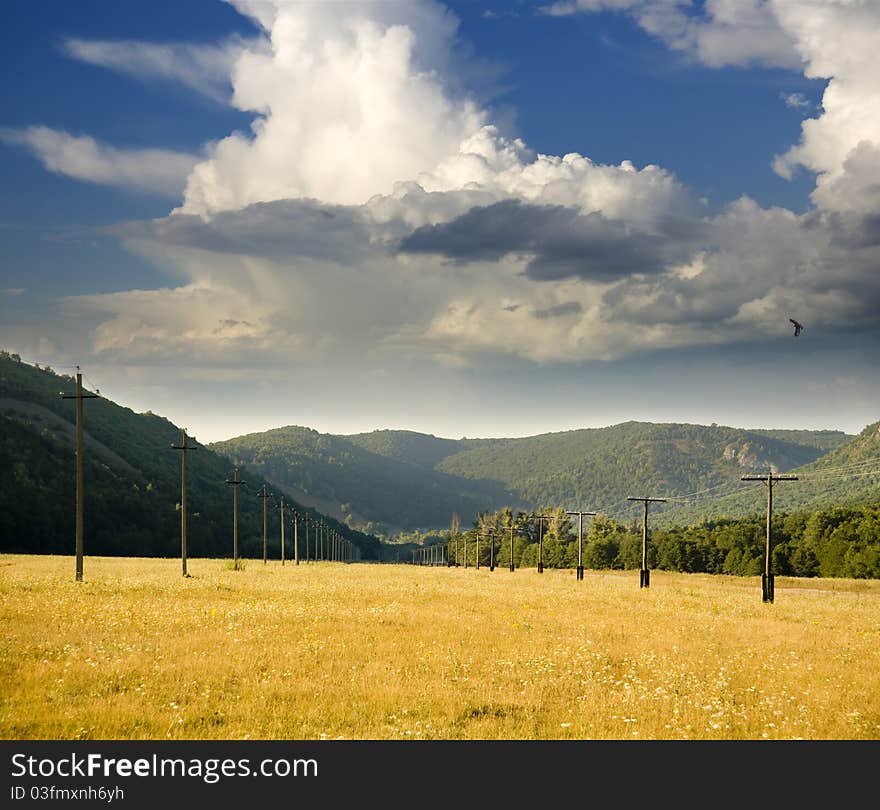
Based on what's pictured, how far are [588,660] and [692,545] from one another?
132m

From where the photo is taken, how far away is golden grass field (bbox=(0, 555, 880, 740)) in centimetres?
1320

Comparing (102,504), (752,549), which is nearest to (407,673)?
(752,549)

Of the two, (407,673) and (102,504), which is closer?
(407,673)

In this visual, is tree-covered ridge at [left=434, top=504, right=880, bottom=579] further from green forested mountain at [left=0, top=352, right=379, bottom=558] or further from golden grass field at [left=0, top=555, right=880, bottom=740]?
golden grass field at [left=0, top=555, right=880, bottom=740]

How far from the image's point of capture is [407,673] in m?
17.3

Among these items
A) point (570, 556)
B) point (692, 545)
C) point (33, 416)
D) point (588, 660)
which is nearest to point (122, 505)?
point (33, 416)

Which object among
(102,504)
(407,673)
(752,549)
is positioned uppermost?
(407,673)

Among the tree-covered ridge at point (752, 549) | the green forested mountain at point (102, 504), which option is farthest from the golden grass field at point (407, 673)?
the green forested mountain at point (102, 504)

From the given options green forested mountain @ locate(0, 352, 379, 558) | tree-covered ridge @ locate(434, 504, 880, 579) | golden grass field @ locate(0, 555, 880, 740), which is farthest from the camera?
green forested mountain @ locate(0, 352, 379, 558)

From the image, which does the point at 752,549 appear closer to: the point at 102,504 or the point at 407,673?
the point at 102,504

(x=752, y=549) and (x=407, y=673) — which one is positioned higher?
(x=407, y=673)

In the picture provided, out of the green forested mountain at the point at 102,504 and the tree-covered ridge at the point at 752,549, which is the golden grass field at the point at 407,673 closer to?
the tree-covered ridge at the point at 752,549

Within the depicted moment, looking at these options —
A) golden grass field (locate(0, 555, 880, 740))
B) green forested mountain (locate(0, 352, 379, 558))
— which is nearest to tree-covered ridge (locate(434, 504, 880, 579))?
green forested mountain (locate(0, 352, 379, 558))

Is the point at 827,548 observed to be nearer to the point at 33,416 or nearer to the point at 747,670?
the point at 747,670
